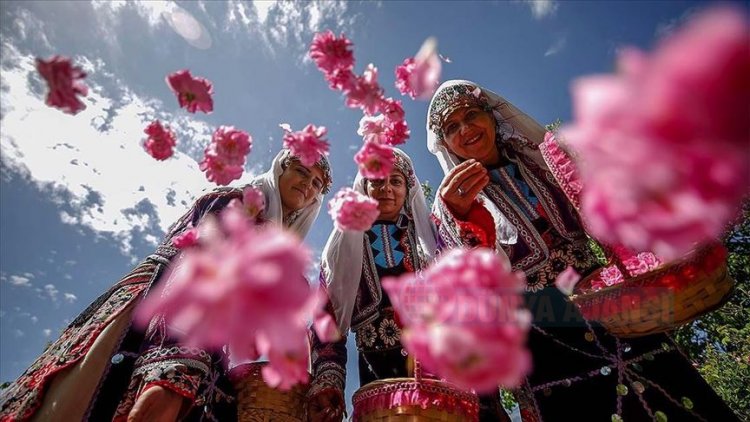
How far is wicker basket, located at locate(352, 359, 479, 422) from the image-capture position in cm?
174

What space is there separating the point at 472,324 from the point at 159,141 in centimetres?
210

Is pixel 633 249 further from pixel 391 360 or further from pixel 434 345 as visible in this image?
pixel 434 345

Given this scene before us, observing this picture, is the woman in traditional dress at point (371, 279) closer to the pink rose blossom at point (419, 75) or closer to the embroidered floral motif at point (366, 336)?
the embroidered floral motif at point (366, 336)

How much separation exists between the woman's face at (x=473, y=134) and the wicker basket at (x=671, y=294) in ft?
3.95

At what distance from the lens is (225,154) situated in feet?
7.34

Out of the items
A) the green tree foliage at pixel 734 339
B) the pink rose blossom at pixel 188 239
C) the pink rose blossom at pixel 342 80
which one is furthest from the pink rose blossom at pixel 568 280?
the green tree foliage at pixel 734 339

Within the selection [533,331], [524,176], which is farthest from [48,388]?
[524,176]

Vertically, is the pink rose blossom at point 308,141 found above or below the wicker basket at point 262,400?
above

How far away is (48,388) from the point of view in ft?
6.06

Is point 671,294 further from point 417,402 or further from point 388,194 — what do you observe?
point 388,194

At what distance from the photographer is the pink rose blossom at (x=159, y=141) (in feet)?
7.38

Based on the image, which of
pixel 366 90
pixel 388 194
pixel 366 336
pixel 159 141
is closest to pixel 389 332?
pixel 366 336

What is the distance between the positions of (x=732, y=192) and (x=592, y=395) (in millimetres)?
1690

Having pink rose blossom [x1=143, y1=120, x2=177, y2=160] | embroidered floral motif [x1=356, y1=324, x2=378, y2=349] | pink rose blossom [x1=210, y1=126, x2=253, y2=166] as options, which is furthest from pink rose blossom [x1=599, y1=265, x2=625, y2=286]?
pink rose blossom [x1=143, y1=120, x2=177, y2=160]
